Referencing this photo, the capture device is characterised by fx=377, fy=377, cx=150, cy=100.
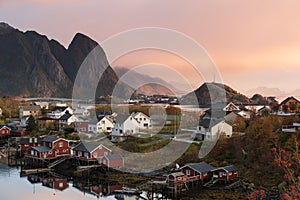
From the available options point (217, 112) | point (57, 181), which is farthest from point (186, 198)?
point (217, 112)

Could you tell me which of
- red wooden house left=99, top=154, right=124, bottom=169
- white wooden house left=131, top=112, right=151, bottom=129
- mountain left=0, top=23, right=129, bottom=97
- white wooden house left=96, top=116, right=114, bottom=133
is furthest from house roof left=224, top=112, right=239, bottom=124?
mountain left=0, top=23, right=129, bottom=97

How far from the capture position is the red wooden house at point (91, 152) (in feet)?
46.7

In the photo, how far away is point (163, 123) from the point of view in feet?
66.1

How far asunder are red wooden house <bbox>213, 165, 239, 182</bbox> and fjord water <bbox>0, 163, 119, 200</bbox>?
10.5 feet

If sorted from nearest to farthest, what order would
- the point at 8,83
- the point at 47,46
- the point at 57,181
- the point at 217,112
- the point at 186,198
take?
the point at 186,198
the point at 57,181
the point at 217,112
the point at 8,83
the point at 47,46

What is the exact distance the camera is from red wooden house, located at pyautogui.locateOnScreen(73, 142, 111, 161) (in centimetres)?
1423

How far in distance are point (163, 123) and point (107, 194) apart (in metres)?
9.28

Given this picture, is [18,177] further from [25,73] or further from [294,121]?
[25,73]

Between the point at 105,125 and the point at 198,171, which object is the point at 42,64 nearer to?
the point at 105,125

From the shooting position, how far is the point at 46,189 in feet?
39.9

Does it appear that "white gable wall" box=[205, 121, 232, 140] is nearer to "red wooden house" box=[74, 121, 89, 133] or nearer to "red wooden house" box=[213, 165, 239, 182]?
"red wooden house" box=[213, 165, 239, 182]

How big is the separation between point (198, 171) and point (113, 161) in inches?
144

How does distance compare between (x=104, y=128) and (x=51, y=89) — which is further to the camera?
(x=51, y=89)

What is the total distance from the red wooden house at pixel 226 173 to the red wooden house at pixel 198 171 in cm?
25
